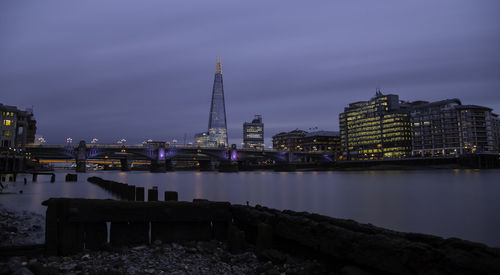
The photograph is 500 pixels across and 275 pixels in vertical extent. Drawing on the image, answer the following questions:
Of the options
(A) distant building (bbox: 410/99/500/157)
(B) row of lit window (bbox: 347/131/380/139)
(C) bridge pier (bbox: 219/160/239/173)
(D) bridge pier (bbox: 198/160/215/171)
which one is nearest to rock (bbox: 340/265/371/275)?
(C) bridge pier (bbox: 219/160/239/173)

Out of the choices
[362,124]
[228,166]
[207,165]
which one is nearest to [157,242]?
[228,166]

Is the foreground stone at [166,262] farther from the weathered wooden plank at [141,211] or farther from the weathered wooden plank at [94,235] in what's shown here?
the weathered wooden plank at [141,211]

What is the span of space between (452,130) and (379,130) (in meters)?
34.8

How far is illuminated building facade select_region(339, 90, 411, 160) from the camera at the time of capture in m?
172

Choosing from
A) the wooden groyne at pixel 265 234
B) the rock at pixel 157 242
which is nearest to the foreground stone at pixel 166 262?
the rock at pixel 157 242

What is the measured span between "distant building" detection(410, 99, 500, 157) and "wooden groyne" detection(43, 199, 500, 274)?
153197 mm

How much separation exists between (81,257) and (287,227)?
457 centimetres

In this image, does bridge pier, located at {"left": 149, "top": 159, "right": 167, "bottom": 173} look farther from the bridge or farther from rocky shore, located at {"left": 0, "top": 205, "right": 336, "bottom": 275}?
rocky shore, located at {"left": 0, "top": 205, "right": 336, "bottom": 275}

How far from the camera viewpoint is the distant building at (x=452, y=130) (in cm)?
14775

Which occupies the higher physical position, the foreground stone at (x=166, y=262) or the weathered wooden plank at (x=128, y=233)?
the weathered wooden plank at (x=128, y=233)

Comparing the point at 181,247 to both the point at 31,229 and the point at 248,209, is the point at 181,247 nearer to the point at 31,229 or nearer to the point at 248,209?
the point at 248,209

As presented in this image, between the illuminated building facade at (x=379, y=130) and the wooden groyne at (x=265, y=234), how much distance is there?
177292 millimetres

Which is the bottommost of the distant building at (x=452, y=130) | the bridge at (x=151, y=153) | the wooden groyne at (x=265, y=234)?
the wooden groyne at (x=265, y=234)

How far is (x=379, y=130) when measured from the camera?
179m
